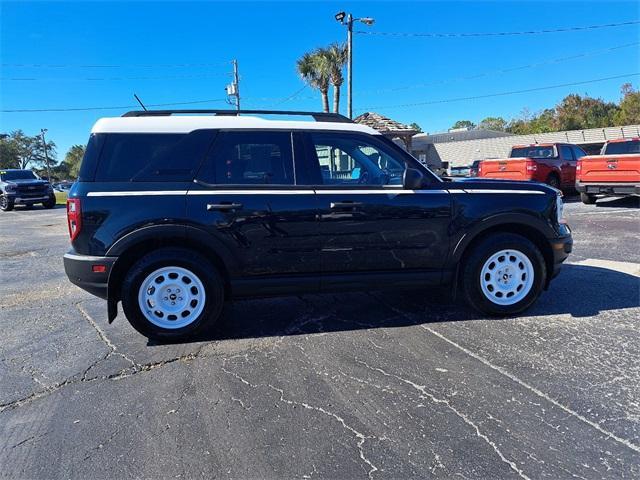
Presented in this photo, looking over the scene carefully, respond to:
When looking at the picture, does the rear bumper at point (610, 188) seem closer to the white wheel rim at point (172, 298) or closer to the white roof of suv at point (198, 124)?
the white roof of suv at point (198, 124)

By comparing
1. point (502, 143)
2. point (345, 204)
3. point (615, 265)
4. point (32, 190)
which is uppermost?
point (502, 143)

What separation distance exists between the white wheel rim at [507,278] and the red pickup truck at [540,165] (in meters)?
10.4

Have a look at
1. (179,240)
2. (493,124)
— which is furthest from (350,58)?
(493,124)

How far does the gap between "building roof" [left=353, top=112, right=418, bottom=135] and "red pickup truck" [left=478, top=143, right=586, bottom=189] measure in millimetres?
5168

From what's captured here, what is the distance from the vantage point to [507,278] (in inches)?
162

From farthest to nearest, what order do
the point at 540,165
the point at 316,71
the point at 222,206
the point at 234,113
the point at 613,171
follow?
the point at 316,71 → the point at 540,165 → the point at 613,171 → the point at 234,113 → the point at 222,206

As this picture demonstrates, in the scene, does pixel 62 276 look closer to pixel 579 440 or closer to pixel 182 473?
pixel 182 473

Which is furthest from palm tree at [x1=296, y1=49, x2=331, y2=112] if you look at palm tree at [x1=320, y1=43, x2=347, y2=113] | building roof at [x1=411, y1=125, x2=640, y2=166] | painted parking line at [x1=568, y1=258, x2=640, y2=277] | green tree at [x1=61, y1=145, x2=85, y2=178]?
green tree at [x1=61, y1=145, x2=85, y2=178]

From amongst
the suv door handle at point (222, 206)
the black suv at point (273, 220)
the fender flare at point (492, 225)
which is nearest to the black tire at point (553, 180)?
the black suv at point (273, 220)

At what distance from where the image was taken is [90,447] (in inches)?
92.7

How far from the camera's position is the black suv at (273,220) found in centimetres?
350

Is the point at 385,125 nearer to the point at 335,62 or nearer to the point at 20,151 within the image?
the point at 335,62

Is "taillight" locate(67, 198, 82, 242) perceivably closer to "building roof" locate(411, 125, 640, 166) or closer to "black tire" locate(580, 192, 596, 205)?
"black tire" locate(580, 192, 596, 205)

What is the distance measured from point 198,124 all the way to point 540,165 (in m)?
12.9
